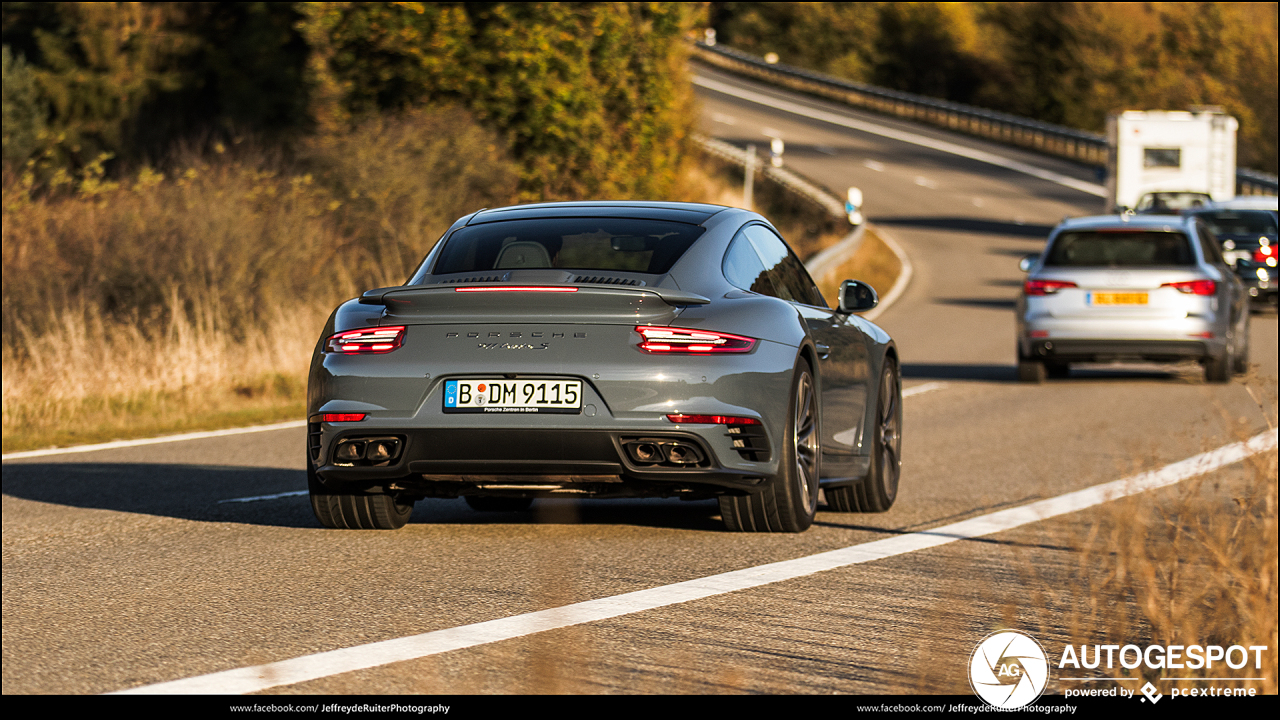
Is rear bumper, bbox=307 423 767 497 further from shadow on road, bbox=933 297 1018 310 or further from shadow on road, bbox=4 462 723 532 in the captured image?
shadow on road, bbox=933 297 1018 310

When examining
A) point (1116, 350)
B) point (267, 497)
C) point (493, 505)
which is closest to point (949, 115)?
point (1116, 350)

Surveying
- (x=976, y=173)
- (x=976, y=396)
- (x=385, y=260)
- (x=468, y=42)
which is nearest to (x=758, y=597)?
(x=976, y=396)

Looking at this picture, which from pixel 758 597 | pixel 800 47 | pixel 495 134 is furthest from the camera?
pixel 800 47

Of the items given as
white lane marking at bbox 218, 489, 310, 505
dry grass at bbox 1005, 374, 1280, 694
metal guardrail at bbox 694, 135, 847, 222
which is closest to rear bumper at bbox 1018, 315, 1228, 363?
white lane marking at bbox 218, 489, 310, 505

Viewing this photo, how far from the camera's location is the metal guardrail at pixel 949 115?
6209cm

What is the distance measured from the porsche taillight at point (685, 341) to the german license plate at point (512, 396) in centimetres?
33

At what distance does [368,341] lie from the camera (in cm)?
756

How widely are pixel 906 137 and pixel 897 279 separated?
32.4 m

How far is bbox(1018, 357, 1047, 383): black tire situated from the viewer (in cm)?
1850

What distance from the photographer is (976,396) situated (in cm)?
1703

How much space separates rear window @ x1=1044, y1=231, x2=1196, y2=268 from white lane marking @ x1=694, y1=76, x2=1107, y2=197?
35865mm

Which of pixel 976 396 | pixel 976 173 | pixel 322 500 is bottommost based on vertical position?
pixel 976 173

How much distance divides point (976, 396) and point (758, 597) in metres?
10.8

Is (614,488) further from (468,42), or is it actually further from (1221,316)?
(468,42)
